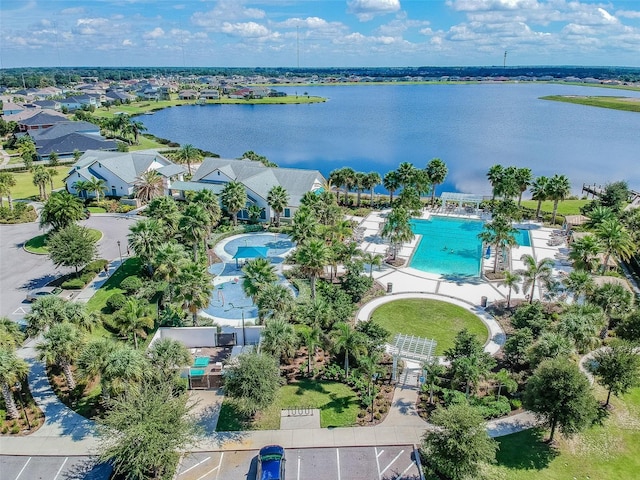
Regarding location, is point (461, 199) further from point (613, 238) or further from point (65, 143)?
point (65, 143)

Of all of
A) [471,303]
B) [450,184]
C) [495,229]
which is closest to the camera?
[471,303]

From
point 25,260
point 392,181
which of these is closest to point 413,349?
point 392,181

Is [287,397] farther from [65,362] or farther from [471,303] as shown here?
[471,303]

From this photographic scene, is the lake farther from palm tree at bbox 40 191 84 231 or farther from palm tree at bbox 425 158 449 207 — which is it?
palm tree at bbox 40 191 84 231

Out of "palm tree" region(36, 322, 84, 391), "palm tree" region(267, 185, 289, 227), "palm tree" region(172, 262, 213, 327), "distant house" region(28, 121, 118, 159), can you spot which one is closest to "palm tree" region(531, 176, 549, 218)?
"palm tree" region(267, 185, 289, 227)

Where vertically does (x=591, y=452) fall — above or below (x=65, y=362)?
below

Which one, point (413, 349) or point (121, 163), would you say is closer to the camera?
point (413, 349)

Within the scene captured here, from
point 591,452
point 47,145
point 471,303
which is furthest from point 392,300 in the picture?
point 47,145
